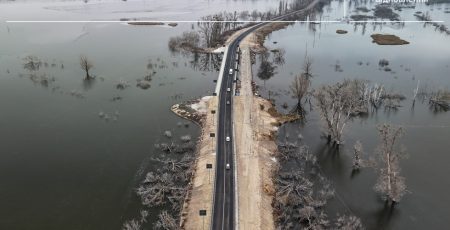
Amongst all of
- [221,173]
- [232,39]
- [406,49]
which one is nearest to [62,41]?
[232,39]

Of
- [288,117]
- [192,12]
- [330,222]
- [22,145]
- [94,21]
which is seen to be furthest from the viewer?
[192,12]

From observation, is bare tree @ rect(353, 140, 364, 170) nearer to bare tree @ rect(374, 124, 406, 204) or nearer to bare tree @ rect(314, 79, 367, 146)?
bare tree @ rect(314, 79, 367, 146)

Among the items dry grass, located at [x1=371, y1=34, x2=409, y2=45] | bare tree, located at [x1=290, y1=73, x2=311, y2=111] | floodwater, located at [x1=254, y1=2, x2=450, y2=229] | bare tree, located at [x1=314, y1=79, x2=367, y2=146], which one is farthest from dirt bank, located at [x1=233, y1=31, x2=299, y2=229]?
dry grass, located at [x1=371, y1=34, x2=409, y2=45]

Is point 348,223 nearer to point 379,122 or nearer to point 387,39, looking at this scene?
point 379,122

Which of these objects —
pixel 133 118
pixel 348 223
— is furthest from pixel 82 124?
pixel 348 223

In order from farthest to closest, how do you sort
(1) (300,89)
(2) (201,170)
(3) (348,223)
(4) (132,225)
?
(1) (300,89)
(2) (201,170)
(3) (348,223)
(4) (132,225)

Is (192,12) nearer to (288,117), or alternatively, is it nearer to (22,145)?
(288,117)

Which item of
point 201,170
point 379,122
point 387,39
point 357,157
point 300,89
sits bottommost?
point 201,170

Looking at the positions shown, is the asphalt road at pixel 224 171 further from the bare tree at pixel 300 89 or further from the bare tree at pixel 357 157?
the bare tree at pixel 357 157
